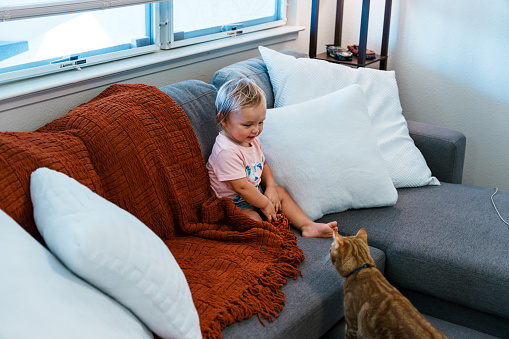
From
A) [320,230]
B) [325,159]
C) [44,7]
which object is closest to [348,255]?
[320,230]

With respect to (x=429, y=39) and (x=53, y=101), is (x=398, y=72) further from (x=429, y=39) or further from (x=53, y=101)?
(x=53, y=101)

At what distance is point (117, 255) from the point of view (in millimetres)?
1156

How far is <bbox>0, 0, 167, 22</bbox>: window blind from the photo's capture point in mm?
1619

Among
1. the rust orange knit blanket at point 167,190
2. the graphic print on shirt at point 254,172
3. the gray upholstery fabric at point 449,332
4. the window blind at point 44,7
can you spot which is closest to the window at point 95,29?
the window blind at point 44,7

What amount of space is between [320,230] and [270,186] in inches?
9.7

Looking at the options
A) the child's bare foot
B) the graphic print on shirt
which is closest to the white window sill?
the graphic print on shirt

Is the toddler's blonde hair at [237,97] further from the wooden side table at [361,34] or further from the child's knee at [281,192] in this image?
the wooden side table at [361,34]

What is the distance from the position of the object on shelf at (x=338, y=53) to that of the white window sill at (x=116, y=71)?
340 mm

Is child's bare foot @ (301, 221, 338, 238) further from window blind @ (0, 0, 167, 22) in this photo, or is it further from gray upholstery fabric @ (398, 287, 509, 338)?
window blind @ (0, 0, 167, 22)

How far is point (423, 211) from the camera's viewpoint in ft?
6.90

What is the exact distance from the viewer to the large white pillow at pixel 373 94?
2.34 meters

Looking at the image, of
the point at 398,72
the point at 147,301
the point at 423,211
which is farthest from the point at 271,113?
the point at 398,72

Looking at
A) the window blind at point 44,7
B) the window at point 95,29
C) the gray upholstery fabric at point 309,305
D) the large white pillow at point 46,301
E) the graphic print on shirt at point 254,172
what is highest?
the window blind at point 44,7

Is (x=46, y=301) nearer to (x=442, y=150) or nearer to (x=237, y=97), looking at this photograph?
(x=237, y=97)
